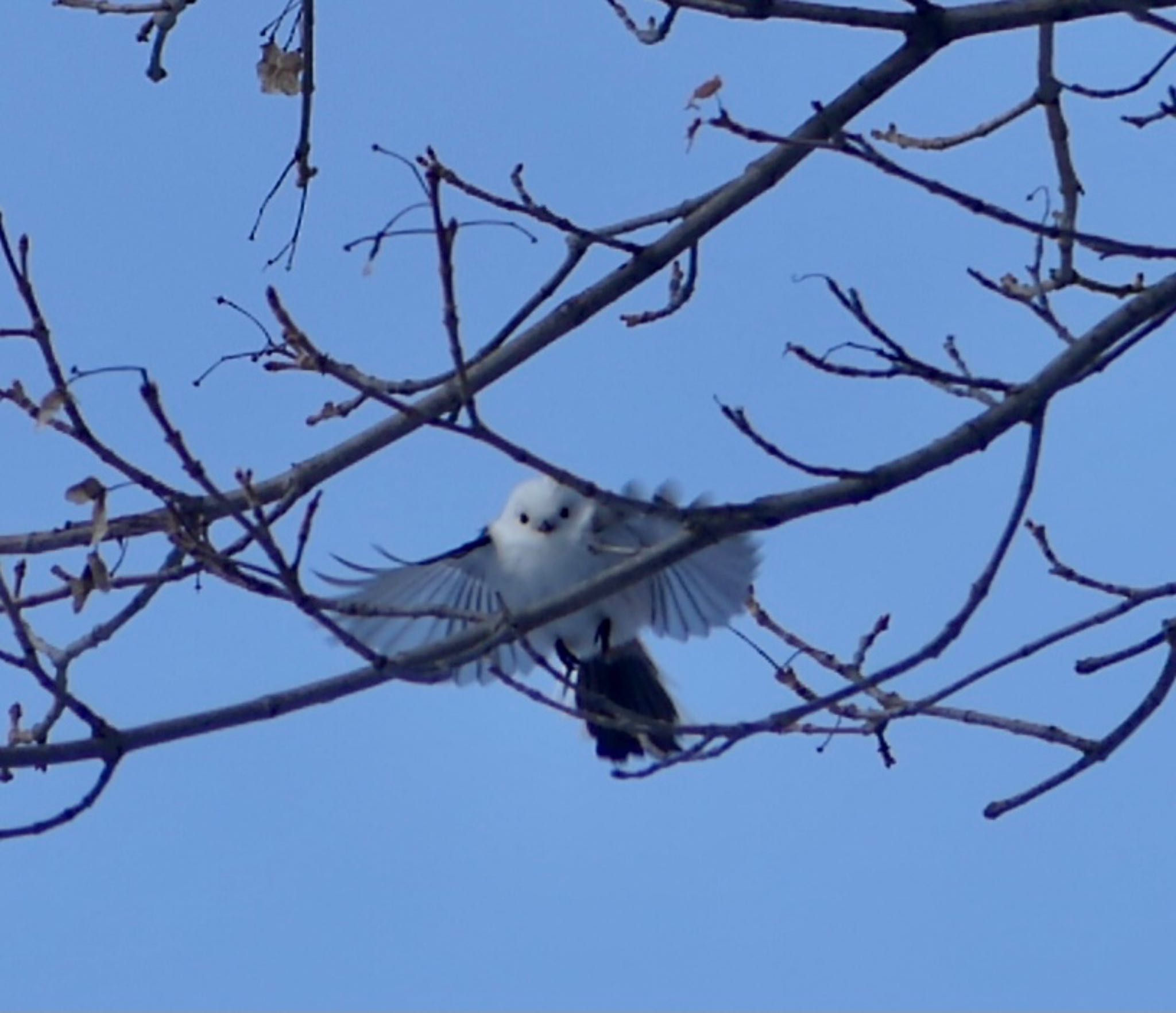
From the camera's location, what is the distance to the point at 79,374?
3.59 meters

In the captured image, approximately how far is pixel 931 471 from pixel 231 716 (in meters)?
1.27

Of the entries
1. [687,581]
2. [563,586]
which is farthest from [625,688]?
[687,581]

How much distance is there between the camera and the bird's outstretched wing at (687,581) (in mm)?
5902

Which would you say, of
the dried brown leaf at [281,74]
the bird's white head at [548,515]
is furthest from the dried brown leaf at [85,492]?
the bird's white head at [548,515]

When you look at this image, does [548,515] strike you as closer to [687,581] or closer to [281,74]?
[687,581]

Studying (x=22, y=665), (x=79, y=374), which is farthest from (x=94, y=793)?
(x=79, y=374)

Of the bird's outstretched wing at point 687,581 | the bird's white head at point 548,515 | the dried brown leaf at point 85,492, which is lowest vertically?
the dried brown leaf at point 85,492

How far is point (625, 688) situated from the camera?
23.6ft

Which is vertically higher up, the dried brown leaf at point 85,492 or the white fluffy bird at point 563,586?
the white fluffy bird at point 563,586

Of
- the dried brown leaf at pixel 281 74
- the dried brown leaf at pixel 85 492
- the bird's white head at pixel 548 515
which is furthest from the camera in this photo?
the bird's white head at pixel 548 515

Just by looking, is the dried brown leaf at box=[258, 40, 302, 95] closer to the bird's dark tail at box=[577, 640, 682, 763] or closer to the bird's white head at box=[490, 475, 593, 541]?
the bird's white head at box=[490, 475, 593, 541]

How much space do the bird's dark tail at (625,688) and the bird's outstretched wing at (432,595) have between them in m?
0.41

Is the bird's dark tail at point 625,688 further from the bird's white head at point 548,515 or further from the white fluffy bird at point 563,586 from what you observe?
the bird's white head at point 548,515

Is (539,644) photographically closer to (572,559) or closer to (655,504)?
(572,559)
